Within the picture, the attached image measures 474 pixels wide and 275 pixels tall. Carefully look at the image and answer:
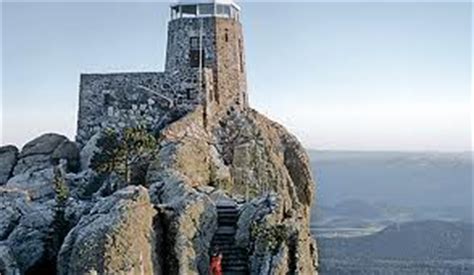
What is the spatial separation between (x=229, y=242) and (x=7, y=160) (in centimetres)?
2558

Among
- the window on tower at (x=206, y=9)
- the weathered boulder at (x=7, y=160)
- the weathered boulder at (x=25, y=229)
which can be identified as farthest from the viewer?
the window on tower at (x=206, y=9)

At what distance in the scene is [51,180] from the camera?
188 ft

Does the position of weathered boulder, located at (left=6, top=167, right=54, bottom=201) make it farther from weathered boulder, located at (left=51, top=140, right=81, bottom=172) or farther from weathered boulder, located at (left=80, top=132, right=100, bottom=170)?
weathered boulder, located at (left=80, top=132, right=100, bottom=170)

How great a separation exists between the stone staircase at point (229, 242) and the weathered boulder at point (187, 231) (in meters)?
0.43

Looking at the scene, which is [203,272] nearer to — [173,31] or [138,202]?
[138,202]

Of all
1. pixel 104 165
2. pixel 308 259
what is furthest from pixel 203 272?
pixel 104 165

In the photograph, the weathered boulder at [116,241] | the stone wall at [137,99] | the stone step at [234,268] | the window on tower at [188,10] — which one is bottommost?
the stone step at [234,268]

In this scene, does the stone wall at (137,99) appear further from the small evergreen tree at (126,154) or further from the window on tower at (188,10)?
the small evergreen tree at (126,154)

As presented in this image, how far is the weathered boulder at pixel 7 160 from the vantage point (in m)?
62.8

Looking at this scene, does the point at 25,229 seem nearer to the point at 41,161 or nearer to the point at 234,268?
the point at 234,268

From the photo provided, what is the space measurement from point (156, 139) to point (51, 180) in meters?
6.83

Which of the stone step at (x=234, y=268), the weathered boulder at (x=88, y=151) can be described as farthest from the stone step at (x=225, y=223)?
the weathered boulder at (x=88, y=151)

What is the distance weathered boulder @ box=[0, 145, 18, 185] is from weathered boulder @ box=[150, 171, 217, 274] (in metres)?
21.6

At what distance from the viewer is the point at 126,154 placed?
52.7 m
